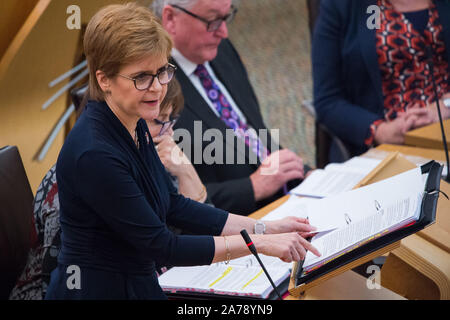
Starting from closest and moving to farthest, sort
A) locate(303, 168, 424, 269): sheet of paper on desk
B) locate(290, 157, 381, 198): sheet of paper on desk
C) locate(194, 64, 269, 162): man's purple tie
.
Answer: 1. locate(303, 168, 424, 269): sheet of paper on desk
2. locate(290, 157, 381, 198): sheet of paper on desk
3. locate(194, 64, 269, 162): man's purple tie

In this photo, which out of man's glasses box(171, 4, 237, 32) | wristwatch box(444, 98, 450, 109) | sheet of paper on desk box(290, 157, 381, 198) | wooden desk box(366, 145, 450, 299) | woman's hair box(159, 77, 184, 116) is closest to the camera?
wooden desk box(366, 145, 450, 299)

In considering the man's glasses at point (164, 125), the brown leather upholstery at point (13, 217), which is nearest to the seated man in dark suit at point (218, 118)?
the man's glasses at point (164, 125)

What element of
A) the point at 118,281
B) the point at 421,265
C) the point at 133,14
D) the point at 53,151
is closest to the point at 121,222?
the point at 118,281

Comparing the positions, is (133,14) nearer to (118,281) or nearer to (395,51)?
(118,281)

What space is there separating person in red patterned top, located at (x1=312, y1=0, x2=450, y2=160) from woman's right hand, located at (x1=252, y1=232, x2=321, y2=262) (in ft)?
4.26

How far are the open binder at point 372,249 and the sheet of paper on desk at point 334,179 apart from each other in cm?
65

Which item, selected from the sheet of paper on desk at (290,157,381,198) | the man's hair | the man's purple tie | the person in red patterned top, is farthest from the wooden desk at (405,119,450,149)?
the man's hair

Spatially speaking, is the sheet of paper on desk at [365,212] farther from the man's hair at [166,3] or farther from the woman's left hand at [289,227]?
the man's hair at [166,3]

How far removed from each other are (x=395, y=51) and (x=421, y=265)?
51.7 inches

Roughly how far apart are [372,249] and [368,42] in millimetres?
1458

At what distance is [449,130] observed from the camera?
2.21 meters

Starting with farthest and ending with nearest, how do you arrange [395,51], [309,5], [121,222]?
[309,5]
[395,51]
[121,222]

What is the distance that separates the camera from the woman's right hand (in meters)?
1.22

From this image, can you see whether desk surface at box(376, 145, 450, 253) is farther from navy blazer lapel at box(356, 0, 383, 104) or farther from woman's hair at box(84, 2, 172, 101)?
navy blazer lapel at box(356, 0, 383, 104)
